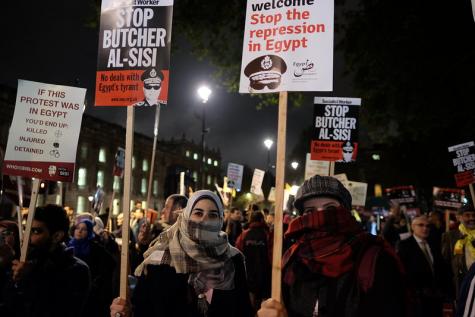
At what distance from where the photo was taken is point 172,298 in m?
3.75

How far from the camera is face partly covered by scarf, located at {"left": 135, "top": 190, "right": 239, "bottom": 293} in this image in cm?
385

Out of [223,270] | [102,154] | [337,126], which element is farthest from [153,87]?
[102,154]

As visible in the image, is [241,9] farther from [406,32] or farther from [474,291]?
[474,291]

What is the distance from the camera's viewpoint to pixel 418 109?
15203mm

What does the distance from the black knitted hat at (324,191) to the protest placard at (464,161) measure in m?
7.12

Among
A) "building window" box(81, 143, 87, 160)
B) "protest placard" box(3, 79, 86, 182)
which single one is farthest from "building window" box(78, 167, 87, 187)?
"protest placard" box(3, 79, 86, 182)

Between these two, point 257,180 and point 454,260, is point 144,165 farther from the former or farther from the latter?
point 454,260

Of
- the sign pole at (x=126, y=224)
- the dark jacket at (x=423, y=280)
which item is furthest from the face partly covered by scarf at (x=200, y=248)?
the dark jacket at (x=423, y=280)

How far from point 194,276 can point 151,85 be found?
1.75 meters

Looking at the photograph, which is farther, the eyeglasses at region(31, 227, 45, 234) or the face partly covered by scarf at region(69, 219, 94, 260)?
the face partly covered by scarf at region(69, 219, 94, 260)

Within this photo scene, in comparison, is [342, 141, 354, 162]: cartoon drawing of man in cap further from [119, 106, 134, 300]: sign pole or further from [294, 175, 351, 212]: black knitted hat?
[294, 175, 351, 212]: black knitted hat

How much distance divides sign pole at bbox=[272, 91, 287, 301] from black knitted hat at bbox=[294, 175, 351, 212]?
168 mm

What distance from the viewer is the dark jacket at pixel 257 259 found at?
892cm

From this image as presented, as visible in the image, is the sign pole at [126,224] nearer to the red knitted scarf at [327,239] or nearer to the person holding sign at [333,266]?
the person holding sign at [333,266]
